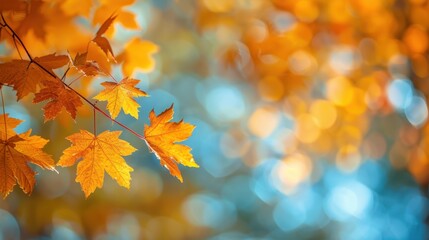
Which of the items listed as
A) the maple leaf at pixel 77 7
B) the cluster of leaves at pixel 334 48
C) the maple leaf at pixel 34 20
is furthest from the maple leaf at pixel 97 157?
the cluster of leaves at pixel 334 48

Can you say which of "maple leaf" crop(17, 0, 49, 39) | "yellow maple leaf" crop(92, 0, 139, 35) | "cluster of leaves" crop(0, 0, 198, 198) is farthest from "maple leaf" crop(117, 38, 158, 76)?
"cluster of leaves" crop(0, 0, 198, 198)

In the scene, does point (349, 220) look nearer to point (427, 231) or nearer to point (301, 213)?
point (301, 213)

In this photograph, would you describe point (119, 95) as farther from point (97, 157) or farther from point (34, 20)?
point (34, 20)

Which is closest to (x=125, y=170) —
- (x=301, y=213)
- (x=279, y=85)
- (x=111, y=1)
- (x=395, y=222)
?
(x=111, y=1)

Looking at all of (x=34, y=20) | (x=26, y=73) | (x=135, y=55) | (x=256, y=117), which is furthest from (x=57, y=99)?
(x=256, y=117)

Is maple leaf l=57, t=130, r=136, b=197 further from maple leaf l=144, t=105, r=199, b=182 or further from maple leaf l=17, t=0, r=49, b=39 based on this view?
maple leaf l=17, t=0, r=49, b=39

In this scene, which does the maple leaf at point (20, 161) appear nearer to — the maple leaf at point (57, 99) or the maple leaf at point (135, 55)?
the maple leaf at point (57, 99)
